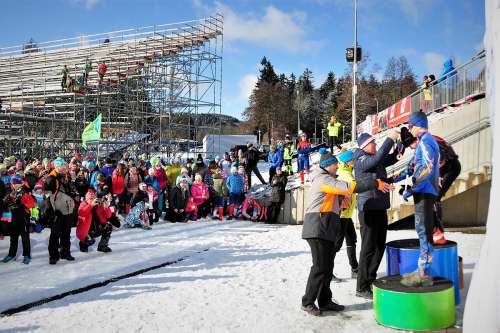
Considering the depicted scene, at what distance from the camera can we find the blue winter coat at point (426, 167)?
4578mm

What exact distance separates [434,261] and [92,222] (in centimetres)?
617

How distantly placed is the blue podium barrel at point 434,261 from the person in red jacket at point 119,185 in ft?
29.5

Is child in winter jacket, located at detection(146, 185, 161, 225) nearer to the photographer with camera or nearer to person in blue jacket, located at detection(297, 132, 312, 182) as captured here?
the photographer with camera

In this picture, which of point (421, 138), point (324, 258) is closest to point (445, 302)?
point (324, 258)

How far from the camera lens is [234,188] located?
13711 mm

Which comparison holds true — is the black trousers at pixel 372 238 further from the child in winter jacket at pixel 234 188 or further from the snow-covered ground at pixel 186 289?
the child in winter jacket at pixel 234 188

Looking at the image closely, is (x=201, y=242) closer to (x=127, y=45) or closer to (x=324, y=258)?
(x=324, y=258)

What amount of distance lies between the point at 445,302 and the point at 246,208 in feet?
31.4

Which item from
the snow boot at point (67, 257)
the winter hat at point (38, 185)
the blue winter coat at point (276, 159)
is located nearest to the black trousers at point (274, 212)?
the blue winter coat at point (276, 159)

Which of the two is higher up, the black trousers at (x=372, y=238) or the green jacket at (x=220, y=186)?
the green jacket at (x=220, y=186)

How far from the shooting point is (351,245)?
20.7 ft

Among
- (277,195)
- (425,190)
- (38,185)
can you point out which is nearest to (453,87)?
(277,195)

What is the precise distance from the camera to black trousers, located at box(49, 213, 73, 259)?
24.2ft

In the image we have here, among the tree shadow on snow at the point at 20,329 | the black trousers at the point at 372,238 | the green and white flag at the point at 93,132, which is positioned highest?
the green and white flag at the point at 93,132
